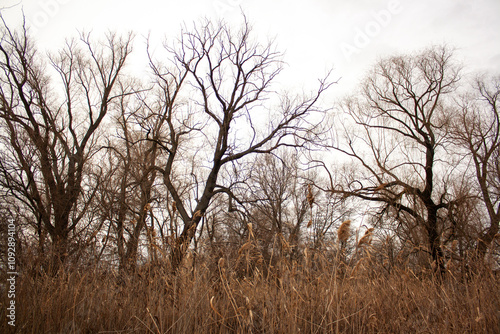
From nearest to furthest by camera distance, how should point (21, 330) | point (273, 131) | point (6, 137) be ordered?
point (21, 330), point (6, 137), point (273, 131)

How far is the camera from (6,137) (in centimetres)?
1141

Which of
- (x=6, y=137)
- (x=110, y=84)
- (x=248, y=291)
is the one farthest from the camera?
(x=110, y=84)

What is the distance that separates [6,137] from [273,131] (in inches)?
430

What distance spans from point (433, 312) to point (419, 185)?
13.2 m

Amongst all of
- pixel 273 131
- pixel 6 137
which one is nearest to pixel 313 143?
pixel 273 131

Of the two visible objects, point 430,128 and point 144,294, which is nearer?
point 144,294

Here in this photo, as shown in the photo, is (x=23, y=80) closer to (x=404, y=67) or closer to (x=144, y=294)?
(x=144, y=294)

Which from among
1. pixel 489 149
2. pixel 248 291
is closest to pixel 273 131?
pixel 489 149

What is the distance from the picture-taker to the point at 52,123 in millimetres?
13531

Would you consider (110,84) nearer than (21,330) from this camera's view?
Result: No

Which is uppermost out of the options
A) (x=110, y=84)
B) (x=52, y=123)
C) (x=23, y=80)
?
(x=110, y=84)

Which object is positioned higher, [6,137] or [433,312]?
[6,137]

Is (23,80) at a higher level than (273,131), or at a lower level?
higher

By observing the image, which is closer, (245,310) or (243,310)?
(245,310)
